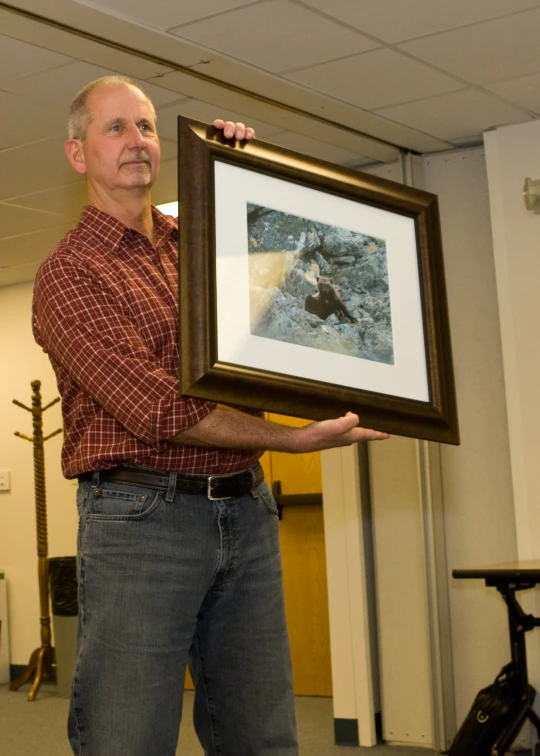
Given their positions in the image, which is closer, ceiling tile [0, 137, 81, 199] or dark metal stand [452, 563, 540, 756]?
dark metal stand [452, 563, 540, 756]

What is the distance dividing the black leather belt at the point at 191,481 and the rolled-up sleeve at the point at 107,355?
0.07 metres

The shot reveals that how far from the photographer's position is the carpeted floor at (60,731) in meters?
4.34

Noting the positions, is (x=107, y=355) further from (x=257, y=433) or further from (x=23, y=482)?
(x=23, y=482)

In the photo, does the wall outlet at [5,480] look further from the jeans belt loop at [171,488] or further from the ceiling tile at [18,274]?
the jeans belt loop at [171,488]

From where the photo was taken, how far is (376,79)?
364cm

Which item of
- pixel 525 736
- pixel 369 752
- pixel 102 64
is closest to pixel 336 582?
pixel 369 752

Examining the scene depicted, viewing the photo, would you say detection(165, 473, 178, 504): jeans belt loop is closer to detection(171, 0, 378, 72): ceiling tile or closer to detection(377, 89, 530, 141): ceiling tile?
detection(171, 0, 378, 72): ceiling tile

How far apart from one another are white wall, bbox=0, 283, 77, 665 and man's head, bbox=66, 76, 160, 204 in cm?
488

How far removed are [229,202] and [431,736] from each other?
11.0 feet

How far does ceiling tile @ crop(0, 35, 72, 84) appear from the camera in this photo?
3159 mm

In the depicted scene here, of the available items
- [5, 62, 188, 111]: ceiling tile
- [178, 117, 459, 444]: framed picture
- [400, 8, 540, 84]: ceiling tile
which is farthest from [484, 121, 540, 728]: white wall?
[178, 117, 459, 444]: framed picture

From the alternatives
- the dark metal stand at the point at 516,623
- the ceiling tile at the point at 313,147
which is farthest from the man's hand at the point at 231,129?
the ceiling tile at the point at 313,147

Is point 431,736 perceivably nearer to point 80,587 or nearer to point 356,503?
point 356,503

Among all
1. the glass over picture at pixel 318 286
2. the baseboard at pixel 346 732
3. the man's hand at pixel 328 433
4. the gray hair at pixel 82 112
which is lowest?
the baseboard at pixel 346 732
